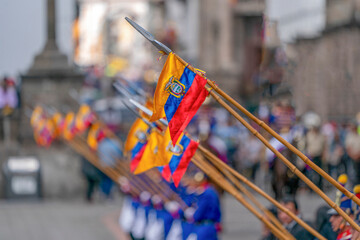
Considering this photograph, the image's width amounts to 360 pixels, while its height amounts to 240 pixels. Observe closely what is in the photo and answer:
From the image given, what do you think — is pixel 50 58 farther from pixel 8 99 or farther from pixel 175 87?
pixel 175 87

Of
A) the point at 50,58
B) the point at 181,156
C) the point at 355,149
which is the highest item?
the point at 181,156

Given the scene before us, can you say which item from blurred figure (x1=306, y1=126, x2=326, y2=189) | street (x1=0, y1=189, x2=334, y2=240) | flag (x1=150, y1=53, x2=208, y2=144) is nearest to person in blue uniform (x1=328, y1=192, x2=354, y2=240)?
flag (x1=150, y1=53, x2=208, y2=144)

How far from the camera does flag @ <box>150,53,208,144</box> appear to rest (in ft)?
22.8

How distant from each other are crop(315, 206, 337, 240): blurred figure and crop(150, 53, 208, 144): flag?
1792 millimetres

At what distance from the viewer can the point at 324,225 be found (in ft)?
27.7

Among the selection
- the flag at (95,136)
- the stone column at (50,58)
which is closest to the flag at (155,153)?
the flag at (95,136)

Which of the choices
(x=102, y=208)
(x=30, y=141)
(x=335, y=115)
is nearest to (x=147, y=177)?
(x=102, y=208)

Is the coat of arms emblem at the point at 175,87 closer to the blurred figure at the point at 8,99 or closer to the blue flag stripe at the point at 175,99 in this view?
the blue flag stripe at the point at 175,99

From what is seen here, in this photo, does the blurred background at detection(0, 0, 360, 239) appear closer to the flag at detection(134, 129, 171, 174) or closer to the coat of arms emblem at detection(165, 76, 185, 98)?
the flag at detection(134, 129, 171, 174)

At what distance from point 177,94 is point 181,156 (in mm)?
1297

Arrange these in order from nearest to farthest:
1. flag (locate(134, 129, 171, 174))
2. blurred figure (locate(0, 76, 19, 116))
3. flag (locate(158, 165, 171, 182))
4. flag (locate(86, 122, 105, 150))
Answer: flag (locate(134, 129, 171, 174)) → flag (locate(158, 165, 171, 182)) → flag (locate(86, 122, 105, 150)) → blurred figure (locate(0, 76, 19, 116))

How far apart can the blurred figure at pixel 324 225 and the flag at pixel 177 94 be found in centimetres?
179

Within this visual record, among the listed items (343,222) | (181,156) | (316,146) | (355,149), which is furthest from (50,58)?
(343,222)

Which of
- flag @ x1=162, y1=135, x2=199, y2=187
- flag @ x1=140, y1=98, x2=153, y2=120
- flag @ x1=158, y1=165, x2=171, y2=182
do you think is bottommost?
flag @ x1=158, y1=165, x2=171, y2=182
